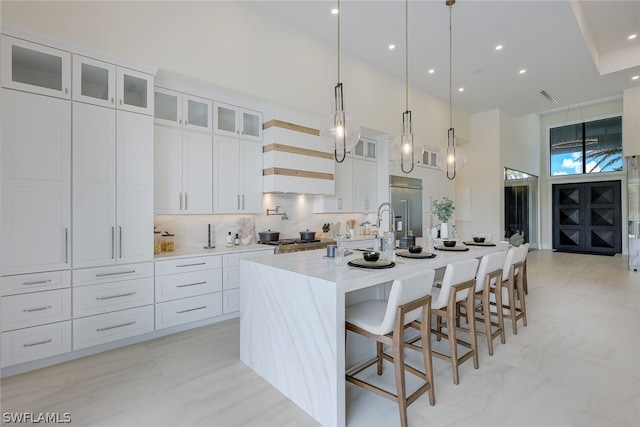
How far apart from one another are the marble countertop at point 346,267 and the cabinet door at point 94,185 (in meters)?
1.52

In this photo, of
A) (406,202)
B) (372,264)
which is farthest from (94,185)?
(406,202)

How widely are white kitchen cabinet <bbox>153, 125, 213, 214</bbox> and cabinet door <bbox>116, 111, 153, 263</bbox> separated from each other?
14.2 inches

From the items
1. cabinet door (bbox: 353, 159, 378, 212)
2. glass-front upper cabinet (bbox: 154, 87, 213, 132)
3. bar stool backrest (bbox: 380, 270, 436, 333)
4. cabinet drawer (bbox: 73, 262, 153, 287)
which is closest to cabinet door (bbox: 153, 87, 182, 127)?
glass-front upper cabinet (bbox: 154, 87, 213, 132)

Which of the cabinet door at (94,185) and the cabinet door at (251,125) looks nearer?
the cabinet door at (94,185)

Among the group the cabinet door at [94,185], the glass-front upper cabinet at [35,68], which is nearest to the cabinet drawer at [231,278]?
the cabinet door at [94,185]

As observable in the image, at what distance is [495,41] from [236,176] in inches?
172

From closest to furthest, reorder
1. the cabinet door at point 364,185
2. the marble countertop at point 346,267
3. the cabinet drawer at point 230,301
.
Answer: the marble countertop at point 346,267
the cabinet drawer at point 230,301
the cabinet door at point 364,185

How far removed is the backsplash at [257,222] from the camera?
4023 mm

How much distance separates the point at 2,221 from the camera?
8.00 feet

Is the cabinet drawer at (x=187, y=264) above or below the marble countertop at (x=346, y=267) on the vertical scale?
below

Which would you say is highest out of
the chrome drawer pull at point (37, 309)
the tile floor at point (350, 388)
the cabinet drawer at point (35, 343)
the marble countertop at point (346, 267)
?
the marble countertop at point (346, 267)

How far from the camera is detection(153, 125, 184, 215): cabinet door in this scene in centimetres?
355

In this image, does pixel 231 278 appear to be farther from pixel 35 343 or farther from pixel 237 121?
pixel 237 121

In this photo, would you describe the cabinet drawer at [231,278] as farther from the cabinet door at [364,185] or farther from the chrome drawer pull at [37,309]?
the cabinet door at [364,185]
